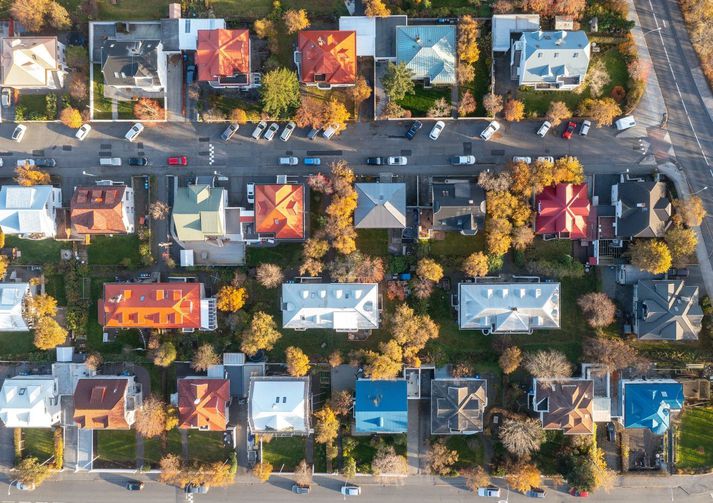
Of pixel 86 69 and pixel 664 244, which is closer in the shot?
pixel 664 244

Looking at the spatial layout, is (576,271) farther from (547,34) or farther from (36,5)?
(36,5)

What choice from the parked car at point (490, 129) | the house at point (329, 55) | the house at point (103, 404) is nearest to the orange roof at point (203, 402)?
the house at point (103, 404)

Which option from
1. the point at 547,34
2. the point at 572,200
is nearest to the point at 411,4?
the point at 547,34

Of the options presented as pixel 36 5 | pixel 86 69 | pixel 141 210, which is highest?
pixel 36 5

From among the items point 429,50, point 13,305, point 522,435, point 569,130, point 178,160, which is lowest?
point 522,435

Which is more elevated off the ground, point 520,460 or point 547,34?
point 547,34

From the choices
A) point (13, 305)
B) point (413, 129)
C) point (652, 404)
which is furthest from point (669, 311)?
point (13, 305)

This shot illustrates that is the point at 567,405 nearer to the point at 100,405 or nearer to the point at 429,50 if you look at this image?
the point at 429,50
